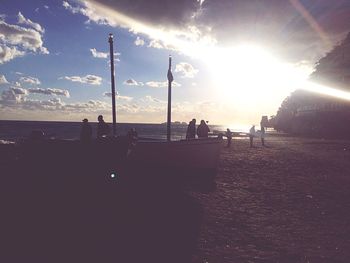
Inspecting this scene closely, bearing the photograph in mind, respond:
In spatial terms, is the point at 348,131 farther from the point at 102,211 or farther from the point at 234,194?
the point at 102,211

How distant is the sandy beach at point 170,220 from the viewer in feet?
20.1

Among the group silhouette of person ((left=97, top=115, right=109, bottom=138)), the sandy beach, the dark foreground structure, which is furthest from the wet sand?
silhouette of person ((left=97, top=115, right=109, bottom=138))

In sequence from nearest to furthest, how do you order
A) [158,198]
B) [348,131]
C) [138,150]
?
[158,198], [138,150], [348,131]

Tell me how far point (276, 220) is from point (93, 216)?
186 inches

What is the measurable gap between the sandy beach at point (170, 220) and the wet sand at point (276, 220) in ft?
0.07

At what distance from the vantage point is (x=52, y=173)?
13.9 meters

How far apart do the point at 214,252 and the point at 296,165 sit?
15360mm

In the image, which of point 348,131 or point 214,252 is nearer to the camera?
point 214,252

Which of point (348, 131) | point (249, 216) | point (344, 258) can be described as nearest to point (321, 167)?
point (249, 216)

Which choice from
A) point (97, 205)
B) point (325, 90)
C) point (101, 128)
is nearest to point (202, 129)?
point (101, 128)

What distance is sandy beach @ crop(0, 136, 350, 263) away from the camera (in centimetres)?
612

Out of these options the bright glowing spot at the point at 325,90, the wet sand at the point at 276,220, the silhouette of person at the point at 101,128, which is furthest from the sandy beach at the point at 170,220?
the bright glowing spot at the point at 325,90

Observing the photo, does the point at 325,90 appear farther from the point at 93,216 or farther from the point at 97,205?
the point at 93,216

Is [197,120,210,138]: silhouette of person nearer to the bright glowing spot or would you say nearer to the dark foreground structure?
the dark foreground structure
